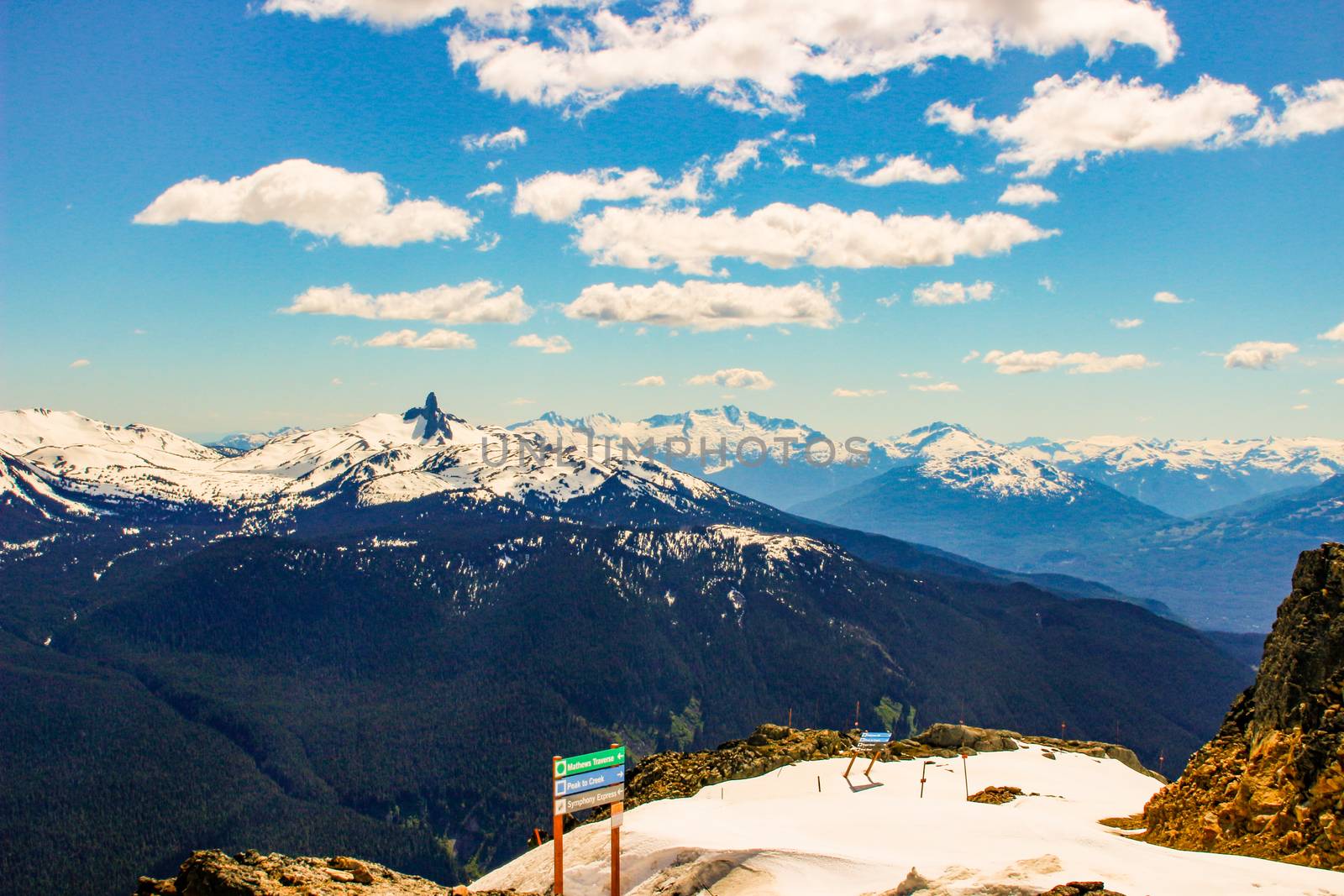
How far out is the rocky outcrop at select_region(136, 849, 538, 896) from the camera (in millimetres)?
31312

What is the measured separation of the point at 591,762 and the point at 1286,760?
34154 mm

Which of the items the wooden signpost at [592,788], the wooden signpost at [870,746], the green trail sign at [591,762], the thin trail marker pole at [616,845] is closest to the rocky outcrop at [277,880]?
the wooden signpost at [592,788]

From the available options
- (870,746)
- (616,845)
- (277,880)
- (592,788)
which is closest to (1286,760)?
(616,845)

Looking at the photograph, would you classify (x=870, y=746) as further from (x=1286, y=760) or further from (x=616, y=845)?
(x=616, y=845)

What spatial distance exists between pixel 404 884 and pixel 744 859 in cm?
1658

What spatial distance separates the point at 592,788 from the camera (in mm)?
42219

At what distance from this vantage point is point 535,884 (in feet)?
166

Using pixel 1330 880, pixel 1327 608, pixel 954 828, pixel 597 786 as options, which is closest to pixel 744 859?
pixel 597 786

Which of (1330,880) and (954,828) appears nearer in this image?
(1330,880)

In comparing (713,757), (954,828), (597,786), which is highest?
(597,786)

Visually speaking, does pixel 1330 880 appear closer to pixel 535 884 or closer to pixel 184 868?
pixel 535 884

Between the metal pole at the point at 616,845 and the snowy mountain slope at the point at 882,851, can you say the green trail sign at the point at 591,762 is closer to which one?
the metal pole at the point at 616,845

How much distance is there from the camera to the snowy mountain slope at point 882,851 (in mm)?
31578

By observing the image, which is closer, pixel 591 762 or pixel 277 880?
pixel 277 880
